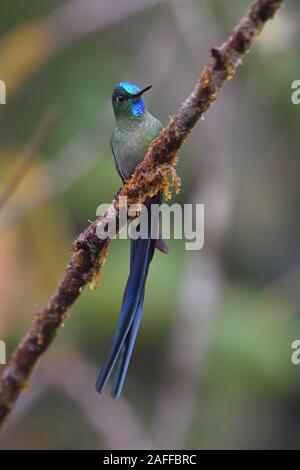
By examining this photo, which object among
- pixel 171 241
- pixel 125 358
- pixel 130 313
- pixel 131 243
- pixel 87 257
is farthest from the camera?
pixel 171 241

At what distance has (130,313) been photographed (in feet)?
9.68

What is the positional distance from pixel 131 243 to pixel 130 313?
0.35m

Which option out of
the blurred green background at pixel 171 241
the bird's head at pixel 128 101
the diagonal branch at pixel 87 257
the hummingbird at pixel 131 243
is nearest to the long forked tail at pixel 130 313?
the hummingbird at pixel 131 243

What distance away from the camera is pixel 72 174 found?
14.8ft

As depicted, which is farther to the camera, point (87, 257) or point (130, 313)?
point (130, 313)

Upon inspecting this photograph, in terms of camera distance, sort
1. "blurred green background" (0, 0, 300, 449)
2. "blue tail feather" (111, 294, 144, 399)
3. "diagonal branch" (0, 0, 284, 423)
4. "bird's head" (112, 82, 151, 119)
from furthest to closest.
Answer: "blurred green background" (0, 0, 300, 449) < "bird's head" (112, 82, 151, 119) < "blue tail feather" (111, 294, 144, 399) < "diagonal branch" (0, 0, 284, 423)

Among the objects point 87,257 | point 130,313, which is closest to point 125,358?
point 130,313

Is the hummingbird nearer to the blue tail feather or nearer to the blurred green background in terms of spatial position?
the blue tail feather

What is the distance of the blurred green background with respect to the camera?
4508 millimetres

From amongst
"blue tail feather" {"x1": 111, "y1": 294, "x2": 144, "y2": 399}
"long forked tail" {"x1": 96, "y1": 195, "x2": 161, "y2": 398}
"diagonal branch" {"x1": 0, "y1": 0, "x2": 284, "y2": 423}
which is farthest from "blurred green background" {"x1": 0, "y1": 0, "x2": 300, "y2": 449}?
"diagonal branch" {"x1": 0, "y1": 0, "x2": 284, "y2": 423}

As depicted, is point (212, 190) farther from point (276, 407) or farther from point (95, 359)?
point (276, 407)

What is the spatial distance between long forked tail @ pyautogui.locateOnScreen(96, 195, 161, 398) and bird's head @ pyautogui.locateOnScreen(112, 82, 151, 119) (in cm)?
58

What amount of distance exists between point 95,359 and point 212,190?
192 centimetres

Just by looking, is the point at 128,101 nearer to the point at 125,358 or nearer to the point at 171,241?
the point at 125,358
